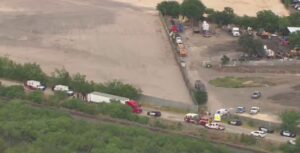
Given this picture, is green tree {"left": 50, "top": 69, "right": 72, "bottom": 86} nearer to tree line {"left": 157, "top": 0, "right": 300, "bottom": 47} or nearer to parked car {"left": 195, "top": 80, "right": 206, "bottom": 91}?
parked car {"left": 195, "top": 80, "right": 206, "bottom": 91}

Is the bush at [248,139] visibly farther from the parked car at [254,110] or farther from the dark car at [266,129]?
the parked car at [254,110]

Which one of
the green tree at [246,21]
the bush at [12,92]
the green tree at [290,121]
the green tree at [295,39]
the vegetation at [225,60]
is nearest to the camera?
the green tree at [290,121]

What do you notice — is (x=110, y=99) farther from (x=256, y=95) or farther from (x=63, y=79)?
(x=256, y=95)

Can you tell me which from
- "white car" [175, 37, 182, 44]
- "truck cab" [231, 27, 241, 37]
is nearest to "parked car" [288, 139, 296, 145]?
"white car" [175, 37, 182, 44]

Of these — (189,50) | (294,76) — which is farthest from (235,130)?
(189,50)

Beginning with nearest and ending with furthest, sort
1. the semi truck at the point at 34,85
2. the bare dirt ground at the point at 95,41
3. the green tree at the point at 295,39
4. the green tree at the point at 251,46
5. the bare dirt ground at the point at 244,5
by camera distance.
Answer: the semi truck at the point at 34,85, the bare dirt ground at the point at 95,41, the green tree at the point at 251,46, the green tree at the point at 295,39, the bare dirt ground at the point at 244,5

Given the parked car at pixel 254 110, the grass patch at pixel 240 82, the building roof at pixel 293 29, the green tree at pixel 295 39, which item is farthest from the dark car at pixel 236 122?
the building roof at pixel 293 29
